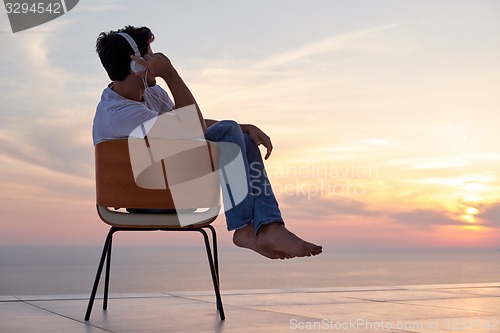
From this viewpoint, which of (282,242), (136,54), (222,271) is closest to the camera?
(282,242)

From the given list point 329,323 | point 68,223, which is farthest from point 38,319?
point 68,223

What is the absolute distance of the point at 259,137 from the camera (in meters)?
2.78

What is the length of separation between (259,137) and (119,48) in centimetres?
73

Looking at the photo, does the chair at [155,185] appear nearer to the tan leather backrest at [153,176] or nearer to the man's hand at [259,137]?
the tan leather backrest at [153,176]

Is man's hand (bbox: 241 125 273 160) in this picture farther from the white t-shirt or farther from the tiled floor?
the tiled floor

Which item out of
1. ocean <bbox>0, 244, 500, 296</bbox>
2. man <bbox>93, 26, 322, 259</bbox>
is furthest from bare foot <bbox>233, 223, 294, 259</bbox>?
ocean <bbox>0, 244, 500, 296</bbox>

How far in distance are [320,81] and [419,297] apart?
252 inches

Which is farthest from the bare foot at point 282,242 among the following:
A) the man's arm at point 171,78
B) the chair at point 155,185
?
the man's arm at point 171,78

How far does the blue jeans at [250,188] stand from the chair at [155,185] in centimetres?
8

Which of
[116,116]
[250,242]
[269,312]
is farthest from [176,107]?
[269,312]

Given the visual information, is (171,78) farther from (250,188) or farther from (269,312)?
(269,312)

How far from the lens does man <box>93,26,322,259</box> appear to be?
2586 mm

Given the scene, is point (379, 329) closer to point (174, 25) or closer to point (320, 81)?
point (174, 25)

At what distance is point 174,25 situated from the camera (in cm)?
747
